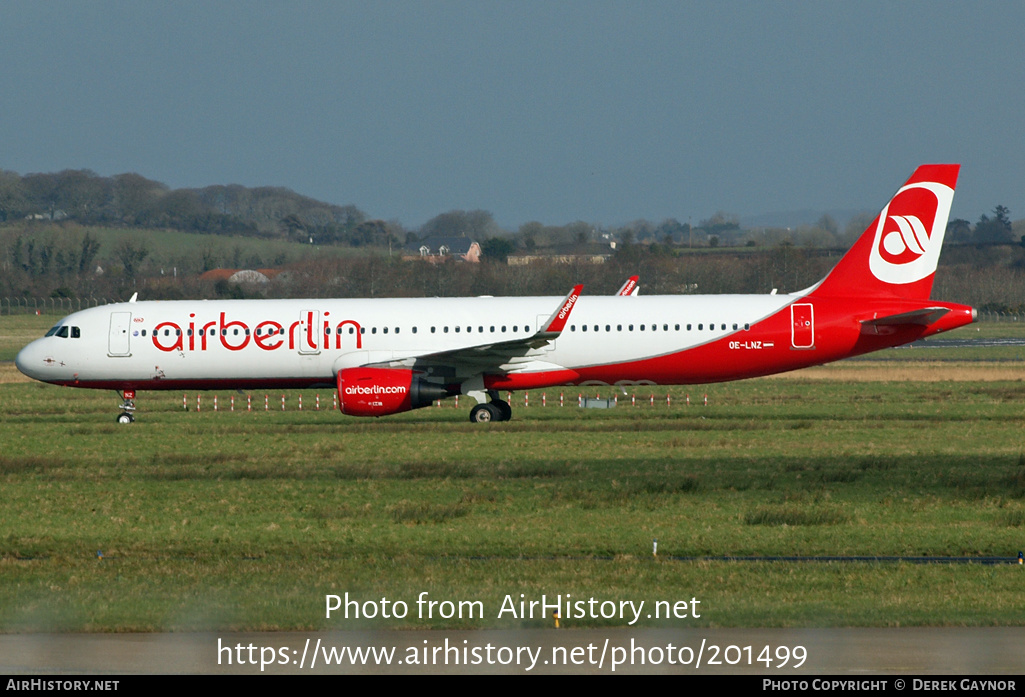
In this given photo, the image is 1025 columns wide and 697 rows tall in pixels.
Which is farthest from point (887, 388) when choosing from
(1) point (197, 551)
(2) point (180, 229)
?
(2) point (180, 229)

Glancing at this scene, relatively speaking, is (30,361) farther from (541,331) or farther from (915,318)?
(915,318)

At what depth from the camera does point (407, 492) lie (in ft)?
68.1

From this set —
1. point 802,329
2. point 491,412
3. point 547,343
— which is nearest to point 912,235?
point 802,329

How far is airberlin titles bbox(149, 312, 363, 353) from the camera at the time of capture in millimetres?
34562

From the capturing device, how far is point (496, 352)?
3309 centimetres

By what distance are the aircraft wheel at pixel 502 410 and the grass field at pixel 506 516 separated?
2.97ft

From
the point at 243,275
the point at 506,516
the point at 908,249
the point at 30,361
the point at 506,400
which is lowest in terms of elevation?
the point at 506,516

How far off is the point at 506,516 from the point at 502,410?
15553 millimetres

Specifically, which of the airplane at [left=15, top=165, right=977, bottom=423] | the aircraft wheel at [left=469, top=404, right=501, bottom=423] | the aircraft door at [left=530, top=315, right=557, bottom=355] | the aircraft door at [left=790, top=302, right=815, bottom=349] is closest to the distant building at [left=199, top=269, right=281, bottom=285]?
the airplane at [left=15, top=165, right=977, bottom=423]

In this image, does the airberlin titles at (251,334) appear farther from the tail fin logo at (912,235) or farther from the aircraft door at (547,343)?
the tail fin logo at (912,235)

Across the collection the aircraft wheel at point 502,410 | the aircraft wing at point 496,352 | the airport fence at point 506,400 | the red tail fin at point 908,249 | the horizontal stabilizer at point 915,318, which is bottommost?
the airport fence at point 506,400

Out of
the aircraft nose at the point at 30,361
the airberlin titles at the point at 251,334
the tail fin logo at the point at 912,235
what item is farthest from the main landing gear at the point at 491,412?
the aircraft nose at the point at 30,361

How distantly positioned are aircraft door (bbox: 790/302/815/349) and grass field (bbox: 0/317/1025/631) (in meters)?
2.09

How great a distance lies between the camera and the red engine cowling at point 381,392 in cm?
3203
